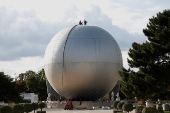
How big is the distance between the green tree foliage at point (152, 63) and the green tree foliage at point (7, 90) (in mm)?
11785

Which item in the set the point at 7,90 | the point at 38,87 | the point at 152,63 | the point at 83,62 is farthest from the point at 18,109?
the point at 38,87

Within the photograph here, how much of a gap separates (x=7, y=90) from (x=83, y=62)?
15330 millimetres

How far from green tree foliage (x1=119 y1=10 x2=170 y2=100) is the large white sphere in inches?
523

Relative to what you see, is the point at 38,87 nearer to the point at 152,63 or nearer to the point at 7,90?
the point at 7,90

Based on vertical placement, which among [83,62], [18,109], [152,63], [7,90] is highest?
[83,62]

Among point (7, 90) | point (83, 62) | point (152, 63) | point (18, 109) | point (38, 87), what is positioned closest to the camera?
point (18, 109)

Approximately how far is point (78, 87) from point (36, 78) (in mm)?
31059

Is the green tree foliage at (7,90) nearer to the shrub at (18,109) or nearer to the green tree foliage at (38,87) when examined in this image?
the shrub at (18,109)

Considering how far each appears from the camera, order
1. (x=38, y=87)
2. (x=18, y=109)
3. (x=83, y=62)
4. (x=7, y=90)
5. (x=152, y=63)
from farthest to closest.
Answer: (x=38, y=87)
(x=83, y=62)
(x=7, y=90)
(x=152, y=63)
(x=18, y=109)

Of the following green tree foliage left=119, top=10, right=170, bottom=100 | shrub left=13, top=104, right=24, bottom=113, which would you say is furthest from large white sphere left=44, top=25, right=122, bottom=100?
shrub left=13, top=104, right=24, bottom=113

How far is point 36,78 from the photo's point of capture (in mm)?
75812

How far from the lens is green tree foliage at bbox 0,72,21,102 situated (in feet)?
107

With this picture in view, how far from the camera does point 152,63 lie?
31078 mm

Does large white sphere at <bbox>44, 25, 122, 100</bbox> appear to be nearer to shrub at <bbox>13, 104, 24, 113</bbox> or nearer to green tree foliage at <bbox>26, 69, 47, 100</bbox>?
shrub at <bbox>13, 104, 24, 113</bbox>
